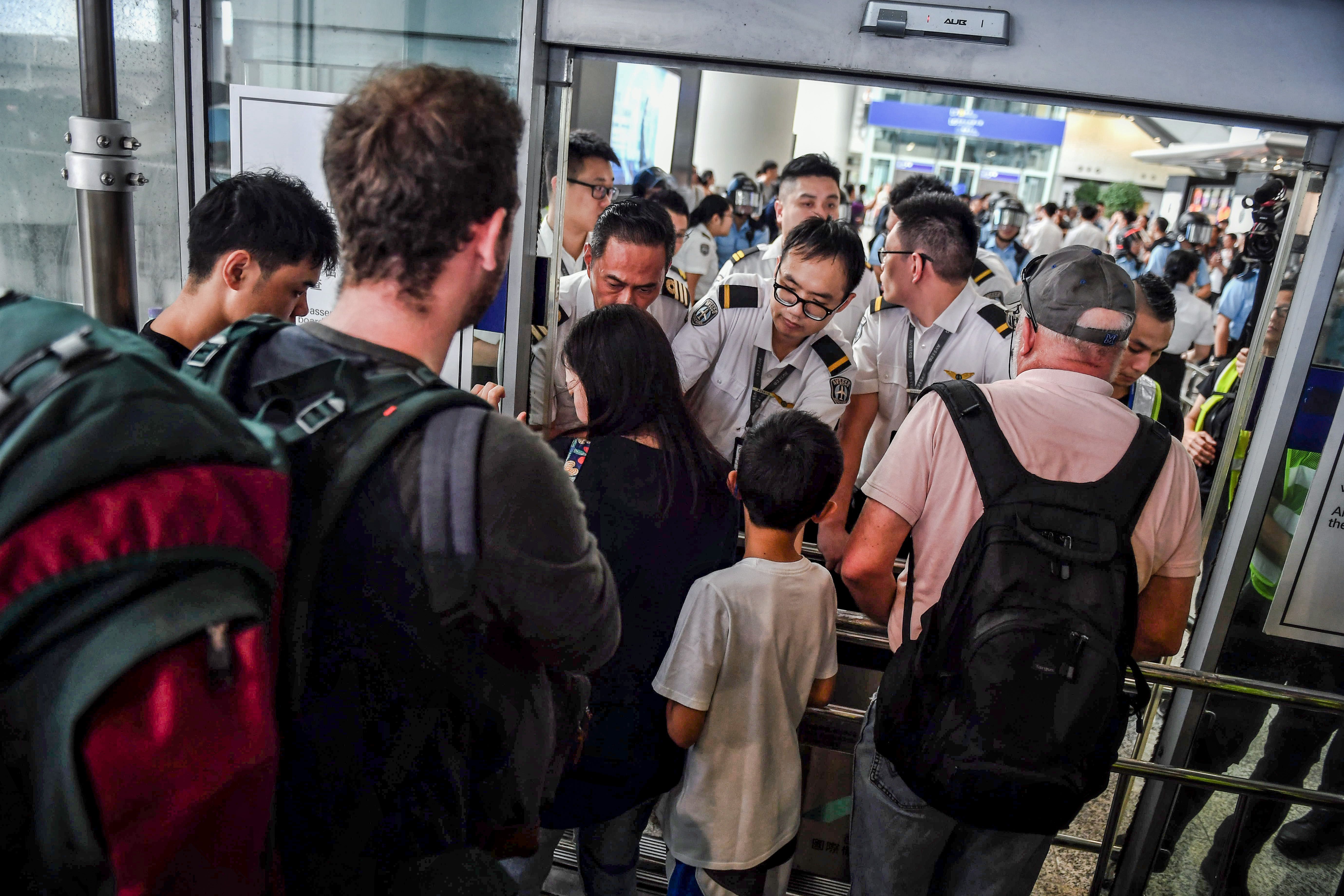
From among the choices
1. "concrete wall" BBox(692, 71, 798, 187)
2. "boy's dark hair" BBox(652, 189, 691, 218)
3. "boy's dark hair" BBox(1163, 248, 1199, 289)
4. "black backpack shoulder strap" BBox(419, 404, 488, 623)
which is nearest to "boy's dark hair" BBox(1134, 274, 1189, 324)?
"black backpack shoulder strap" BBox(419, 404, 488, 623)

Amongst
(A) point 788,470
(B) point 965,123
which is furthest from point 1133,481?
(B) point 965,123

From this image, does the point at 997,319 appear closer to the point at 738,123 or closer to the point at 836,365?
the point at 836,365

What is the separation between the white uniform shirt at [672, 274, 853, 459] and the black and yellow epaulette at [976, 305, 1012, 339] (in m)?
0.61

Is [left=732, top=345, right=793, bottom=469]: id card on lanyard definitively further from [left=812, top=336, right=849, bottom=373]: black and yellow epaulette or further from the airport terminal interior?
the airport terminal interior

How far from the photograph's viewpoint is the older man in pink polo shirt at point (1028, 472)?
5.42 feet

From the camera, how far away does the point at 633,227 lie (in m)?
2.74

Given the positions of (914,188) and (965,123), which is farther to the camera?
(965,123)

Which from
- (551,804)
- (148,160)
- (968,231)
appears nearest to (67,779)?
(551,804)

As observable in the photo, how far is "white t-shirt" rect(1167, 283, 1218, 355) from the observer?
6.72 m

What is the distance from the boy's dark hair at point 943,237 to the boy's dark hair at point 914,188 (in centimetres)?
200

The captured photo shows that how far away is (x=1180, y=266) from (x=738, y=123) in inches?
369

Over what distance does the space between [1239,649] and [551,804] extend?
6.18ft

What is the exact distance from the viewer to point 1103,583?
5.17ft

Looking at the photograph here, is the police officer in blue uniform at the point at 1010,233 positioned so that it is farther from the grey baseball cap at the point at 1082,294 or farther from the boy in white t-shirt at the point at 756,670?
the boy in white t-shirt at the point at 756,670
